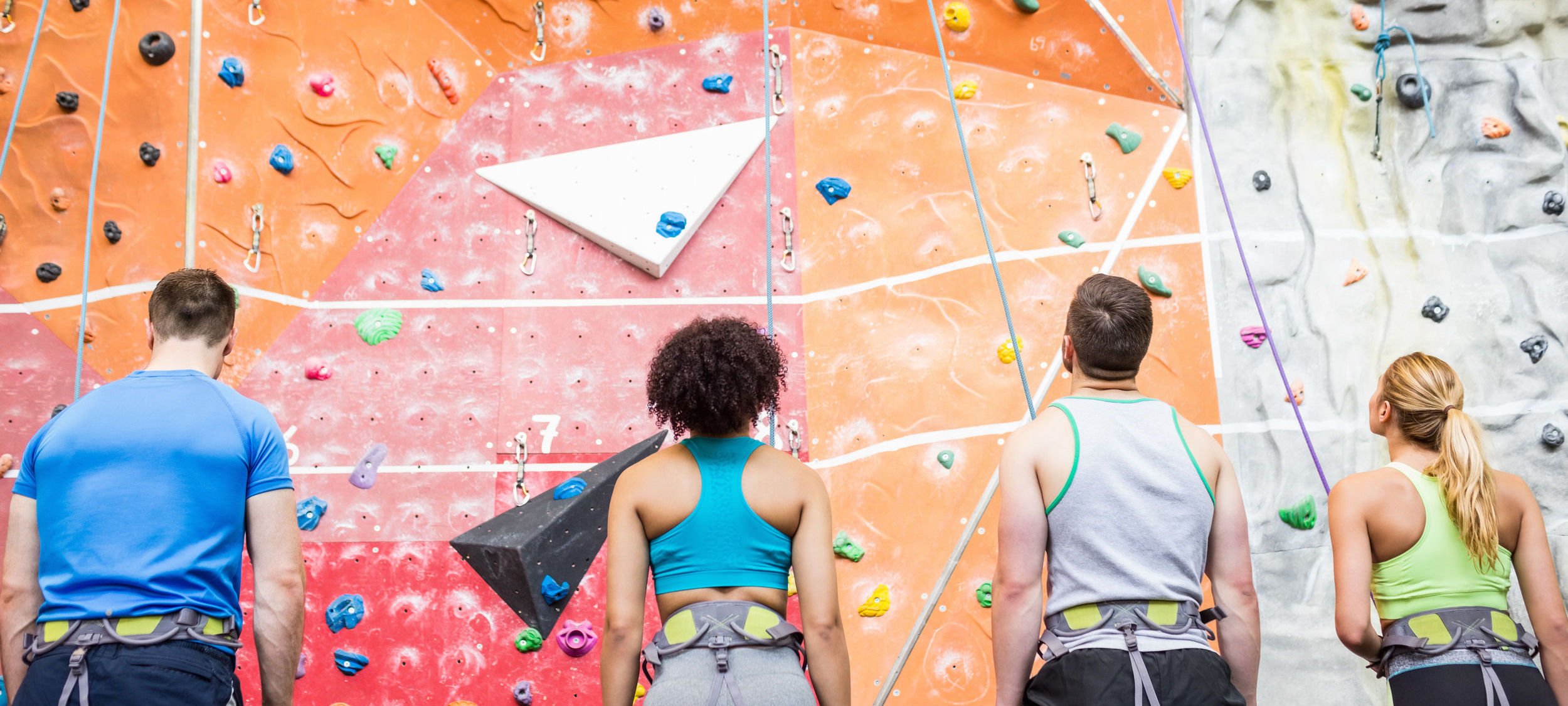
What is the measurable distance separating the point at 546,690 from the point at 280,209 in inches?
68.0

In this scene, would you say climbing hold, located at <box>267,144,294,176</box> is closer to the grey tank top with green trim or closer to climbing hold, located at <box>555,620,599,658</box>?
climbing hold, located at <box>555,620,599,658</box>

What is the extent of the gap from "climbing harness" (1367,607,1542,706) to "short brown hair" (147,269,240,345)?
7.33 ft

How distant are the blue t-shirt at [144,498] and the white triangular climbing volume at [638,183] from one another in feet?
6.22

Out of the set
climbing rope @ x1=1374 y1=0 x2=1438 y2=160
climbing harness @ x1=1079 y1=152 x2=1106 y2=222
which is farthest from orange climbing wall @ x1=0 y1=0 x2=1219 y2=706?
climbing rope @ x1=1374 y1=0 x2=1438 y2=160

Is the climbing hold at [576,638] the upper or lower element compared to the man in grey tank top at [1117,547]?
lower

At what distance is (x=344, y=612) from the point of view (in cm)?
352

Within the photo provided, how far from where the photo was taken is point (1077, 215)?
391 centimetres

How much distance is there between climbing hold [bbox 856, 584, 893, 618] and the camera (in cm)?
361

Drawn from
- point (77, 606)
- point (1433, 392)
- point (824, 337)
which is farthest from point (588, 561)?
point (1433, 392)

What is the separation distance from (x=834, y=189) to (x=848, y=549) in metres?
1.18

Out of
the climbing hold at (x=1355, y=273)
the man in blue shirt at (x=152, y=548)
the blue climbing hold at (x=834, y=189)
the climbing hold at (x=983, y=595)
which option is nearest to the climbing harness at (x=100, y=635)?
the man in blue shirt at (x=152, y=548)

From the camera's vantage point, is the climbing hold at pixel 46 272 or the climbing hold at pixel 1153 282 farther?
the climbing hold at pixel 1153 282

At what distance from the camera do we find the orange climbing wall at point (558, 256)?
3559mm

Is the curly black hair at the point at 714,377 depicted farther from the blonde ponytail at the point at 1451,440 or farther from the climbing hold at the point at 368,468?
the climbing hold at the point at 368,468
